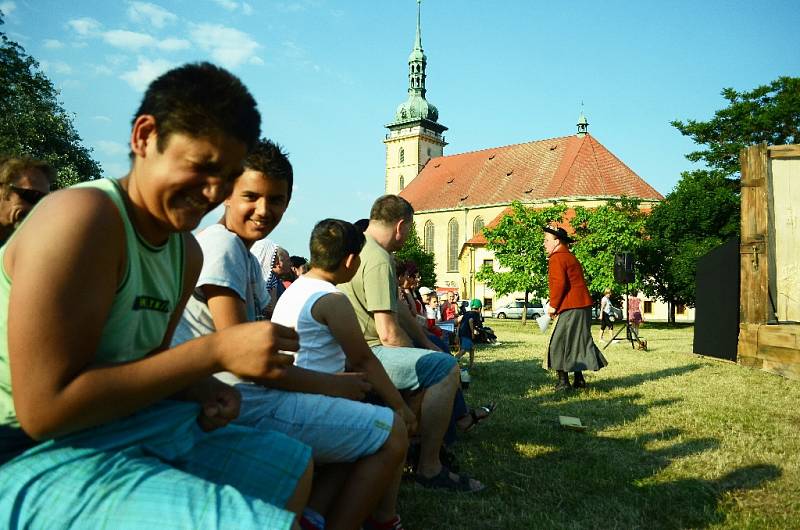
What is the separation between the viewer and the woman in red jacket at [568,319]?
8648 millimetres

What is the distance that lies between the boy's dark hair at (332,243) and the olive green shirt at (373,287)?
77 centimetres

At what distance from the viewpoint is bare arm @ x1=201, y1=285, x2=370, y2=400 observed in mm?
2188

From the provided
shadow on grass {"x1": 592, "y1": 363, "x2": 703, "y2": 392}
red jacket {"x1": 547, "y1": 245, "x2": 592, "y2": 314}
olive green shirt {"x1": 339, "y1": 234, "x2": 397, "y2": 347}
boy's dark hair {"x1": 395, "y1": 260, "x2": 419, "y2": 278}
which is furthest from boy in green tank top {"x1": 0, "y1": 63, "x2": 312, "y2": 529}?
shadow on grass {"x1": 592, "y1": 363, "x2": 703, "y2": 392}

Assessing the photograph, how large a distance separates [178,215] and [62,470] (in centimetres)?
62

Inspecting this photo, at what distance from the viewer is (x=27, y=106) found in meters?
30.4

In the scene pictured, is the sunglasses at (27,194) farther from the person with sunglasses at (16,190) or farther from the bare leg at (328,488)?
the bare leg at (328,488)

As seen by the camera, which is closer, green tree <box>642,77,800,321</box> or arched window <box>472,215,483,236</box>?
green tree <box>642,77,800,321</box>

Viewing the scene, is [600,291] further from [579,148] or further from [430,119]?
[430,119]

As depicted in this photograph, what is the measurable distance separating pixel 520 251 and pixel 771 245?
3435cm

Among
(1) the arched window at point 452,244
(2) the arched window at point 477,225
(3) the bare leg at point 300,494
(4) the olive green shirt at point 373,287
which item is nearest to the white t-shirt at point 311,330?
(4) the olive green shirt at point 373,287

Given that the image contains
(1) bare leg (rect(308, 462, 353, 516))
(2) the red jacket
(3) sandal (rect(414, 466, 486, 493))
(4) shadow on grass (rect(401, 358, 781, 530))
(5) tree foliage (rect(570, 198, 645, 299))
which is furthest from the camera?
(5) tree foliage (rect(570, 198, 645, 299))

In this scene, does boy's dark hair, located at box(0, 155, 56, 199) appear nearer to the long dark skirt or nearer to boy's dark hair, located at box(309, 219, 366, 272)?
boy's dark hair, located at box(309, 219, 366, 272)

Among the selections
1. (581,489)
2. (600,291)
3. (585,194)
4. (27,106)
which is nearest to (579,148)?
(585,194)

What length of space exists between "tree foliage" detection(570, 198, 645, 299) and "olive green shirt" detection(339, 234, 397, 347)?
4045cm
